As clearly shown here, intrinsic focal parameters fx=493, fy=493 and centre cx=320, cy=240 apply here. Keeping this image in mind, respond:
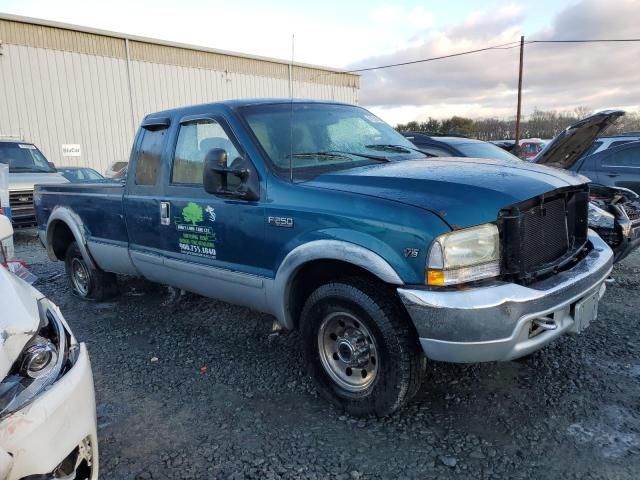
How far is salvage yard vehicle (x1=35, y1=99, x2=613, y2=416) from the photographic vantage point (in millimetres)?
2521

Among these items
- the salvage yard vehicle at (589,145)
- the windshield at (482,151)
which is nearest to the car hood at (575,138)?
the salvage yard vehicle at (589,145)

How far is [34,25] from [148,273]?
17913 mm

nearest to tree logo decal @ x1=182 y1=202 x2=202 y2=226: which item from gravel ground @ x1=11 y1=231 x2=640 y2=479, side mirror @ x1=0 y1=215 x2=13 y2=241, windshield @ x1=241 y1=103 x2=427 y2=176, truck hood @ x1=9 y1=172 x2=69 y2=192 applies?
windshield @ x1=241 y1=103 x2=427 y2=176

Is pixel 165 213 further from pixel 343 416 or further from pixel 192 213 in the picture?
pixel 343 416

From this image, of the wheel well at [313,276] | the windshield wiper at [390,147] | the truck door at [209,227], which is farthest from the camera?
the windshield wiper at [390,147]

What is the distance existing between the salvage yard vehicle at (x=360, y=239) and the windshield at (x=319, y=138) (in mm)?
15

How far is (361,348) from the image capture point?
2.96 m

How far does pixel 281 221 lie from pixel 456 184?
3.64 ft

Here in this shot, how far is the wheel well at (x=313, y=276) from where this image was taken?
294 cm

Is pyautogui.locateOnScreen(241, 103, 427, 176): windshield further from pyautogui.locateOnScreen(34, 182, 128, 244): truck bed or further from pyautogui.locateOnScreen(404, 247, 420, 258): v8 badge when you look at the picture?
pyautogui.locateOnScreen(34, 182, 128, 244): truck bed

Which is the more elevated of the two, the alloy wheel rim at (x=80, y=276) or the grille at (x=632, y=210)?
the grille at (x=632, y=210)

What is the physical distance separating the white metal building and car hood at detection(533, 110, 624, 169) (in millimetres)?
17864

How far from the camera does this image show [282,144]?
11.5ft

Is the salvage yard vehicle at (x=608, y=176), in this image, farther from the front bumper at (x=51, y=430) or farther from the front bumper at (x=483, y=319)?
the front bumper at (x=51, y=430)
